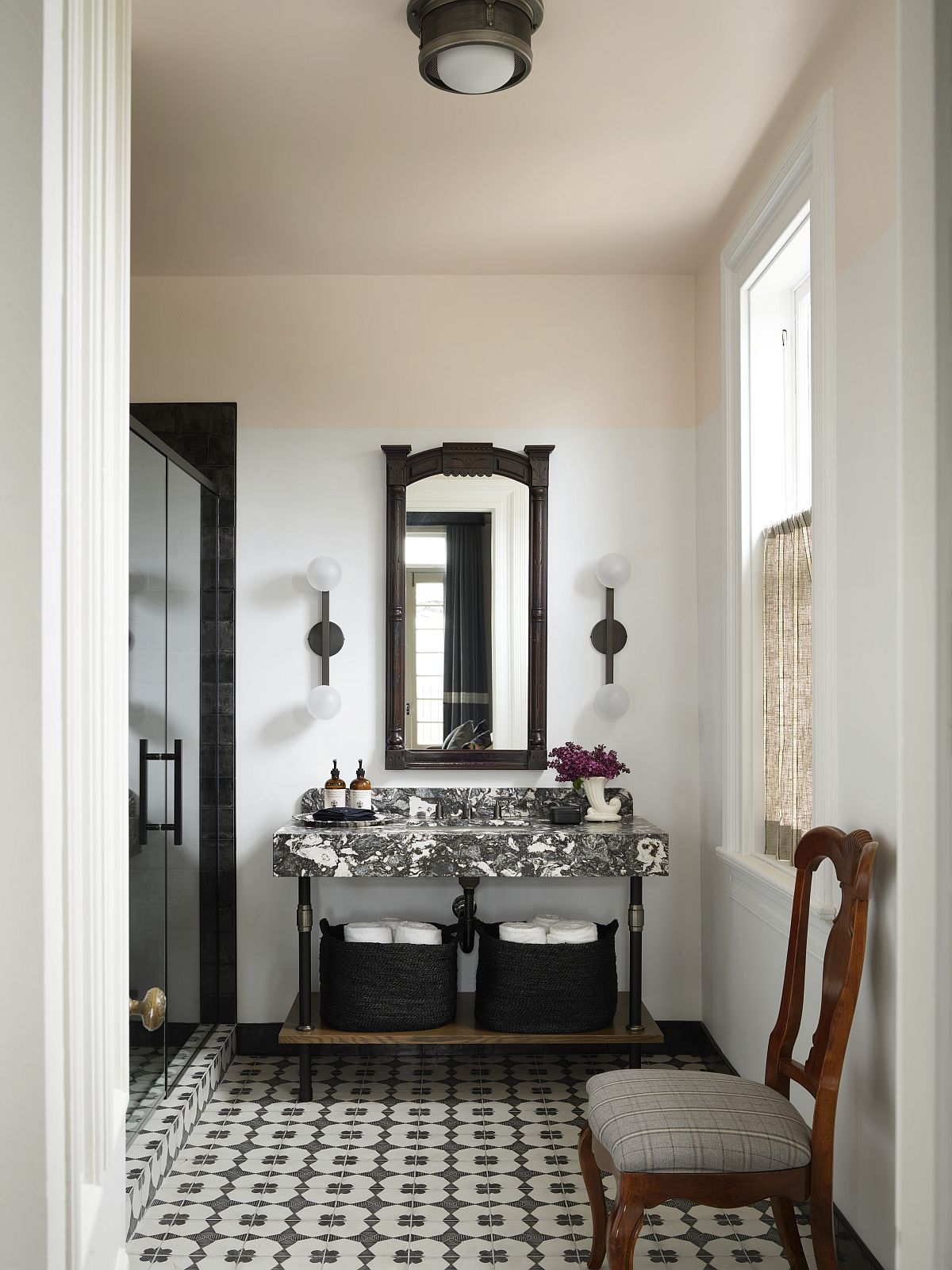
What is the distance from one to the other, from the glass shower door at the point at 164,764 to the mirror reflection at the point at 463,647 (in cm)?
79

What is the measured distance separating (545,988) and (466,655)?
121cm

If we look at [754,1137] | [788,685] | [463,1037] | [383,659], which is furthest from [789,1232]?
[383,659]

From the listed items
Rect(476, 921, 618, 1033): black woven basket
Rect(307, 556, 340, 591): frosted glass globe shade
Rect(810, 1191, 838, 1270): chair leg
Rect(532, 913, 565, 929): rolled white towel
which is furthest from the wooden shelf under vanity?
Rect(307, 556, 340, 591): frosted glass globe shade

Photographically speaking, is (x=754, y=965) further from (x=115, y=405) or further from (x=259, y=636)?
(x=115, y=405)

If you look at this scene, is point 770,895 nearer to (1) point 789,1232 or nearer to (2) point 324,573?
(1) point 789,1232

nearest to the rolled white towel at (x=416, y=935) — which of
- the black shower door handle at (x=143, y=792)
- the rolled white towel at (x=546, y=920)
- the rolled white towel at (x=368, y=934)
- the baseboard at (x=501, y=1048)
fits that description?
the rolled white towel at (x=368, y=934)

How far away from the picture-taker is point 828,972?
2.18 m

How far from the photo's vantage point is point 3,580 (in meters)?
0.93

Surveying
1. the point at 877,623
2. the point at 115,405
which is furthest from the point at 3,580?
the point at 877,623

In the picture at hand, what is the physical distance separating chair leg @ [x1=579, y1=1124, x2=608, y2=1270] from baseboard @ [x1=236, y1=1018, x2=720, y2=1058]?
143 centimetres

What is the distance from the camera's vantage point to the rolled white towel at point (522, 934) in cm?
341

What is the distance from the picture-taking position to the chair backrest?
203cm

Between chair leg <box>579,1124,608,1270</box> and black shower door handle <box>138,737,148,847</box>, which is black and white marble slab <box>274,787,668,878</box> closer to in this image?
black shower door handle <box>138,737,148,847</box>

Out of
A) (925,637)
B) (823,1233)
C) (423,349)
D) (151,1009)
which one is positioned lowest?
(823,1233)
